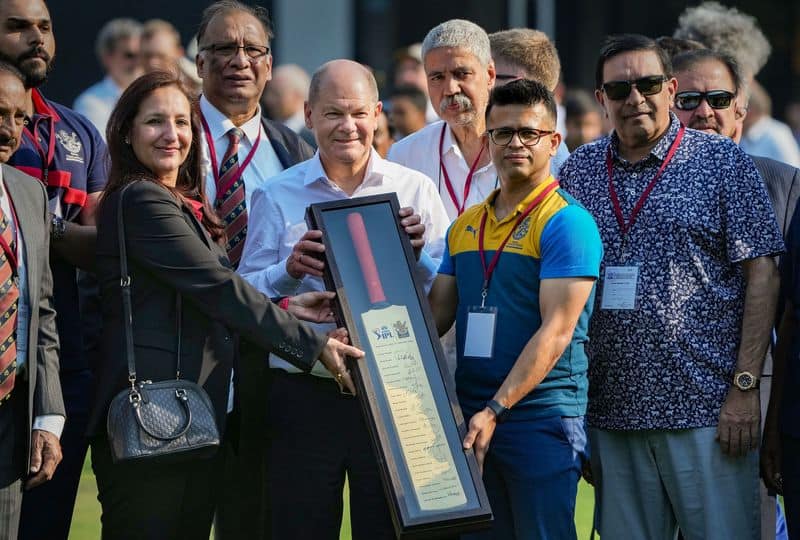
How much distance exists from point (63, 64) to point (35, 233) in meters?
8.19

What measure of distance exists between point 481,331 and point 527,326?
157mm

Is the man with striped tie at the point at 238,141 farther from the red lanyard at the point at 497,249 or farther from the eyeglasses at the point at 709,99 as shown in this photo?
the eyeglasses at the point at 709,99

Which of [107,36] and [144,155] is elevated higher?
[107,36]

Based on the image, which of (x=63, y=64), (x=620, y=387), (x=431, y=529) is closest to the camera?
(x=431, y=529)

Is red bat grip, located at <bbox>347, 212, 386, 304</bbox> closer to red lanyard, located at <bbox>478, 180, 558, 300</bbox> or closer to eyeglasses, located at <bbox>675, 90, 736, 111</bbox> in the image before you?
red lanyard, located at <bbox>478, 180, 558, 300</bbox>

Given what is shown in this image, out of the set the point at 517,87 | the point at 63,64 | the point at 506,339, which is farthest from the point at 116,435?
the point at 63,64

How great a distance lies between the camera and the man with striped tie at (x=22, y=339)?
158 inches

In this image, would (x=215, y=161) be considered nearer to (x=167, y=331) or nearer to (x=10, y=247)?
(x=167, y=331)

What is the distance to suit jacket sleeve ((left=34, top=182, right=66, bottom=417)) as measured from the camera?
4109 mm

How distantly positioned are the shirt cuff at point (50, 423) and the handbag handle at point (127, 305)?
263mm

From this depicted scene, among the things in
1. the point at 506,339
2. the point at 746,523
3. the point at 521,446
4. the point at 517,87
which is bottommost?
the point at 746,523

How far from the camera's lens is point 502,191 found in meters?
4.49

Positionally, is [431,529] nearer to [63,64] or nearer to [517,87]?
[517,87]

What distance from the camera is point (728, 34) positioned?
664cm
